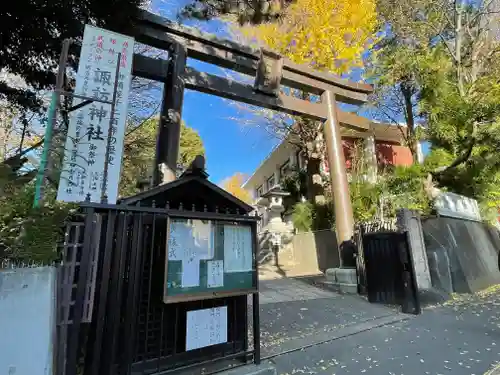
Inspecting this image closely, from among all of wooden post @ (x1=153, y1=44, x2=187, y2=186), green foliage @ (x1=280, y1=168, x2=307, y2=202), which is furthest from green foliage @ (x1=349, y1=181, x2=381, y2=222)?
wooden post @ (x1=153, y1=44, x2=187, y2=186)

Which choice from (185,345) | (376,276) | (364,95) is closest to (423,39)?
(364,95)

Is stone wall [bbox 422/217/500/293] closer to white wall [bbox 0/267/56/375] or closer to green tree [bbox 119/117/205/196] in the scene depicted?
white wall [bbox 0/267/56/375]

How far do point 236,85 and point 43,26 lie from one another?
169 inches

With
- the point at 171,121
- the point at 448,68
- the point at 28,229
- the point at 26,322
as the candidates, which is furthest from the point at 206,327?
the point at 448,68

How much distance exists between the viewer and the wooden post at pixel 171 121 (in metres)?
6.20

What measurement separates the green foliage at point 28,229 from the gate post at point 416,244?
661cm

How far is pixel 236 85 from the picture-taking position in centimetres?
796

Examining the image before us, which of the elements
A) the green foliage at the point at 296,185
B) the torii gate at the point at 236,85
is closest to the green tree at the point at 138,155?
the torii gate at the point at 236,85

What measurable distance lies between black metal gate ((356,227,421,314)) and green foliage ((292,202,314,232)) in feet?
20.2

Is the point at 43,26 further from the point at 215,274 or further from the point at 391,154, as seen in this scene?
the point at 391,154

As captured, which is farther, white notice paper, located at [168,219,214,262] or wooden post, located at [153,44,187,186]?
wooden post, located at [153,44,187,186]

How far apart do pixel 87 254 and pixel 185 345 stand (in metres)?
1.31

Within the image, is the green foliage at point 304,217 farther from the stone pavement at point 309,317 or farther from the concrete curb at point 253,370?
the concrete curb at point 253,370

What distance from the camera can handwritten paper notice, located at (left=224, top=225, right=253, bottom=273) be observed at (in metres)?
3.37
